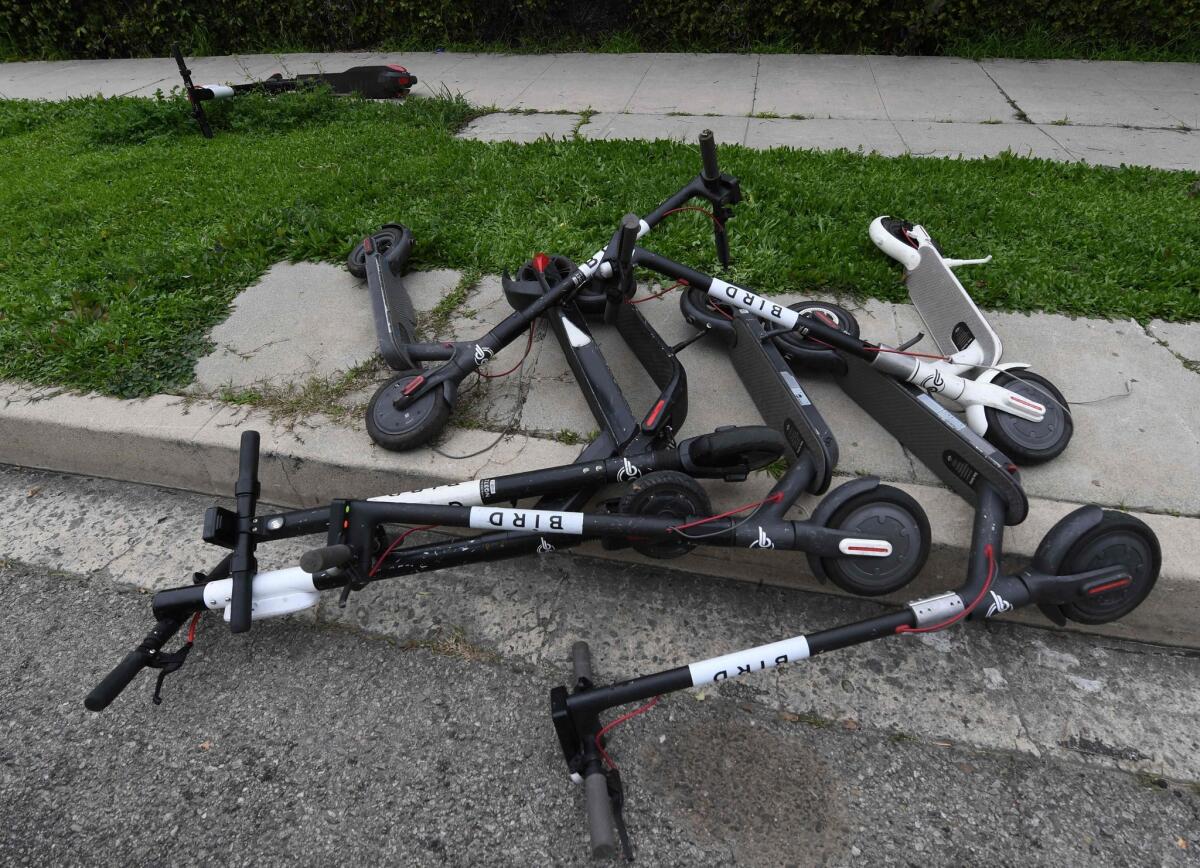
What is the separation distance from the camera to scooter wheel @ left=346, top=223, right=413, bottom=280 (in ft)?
13.4

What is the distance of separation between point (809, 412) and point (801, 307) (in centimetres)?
102

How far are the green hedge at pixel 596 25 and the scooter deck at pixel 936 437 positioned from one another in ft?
23.1

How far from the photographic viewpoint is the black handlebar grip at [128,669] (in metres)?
2.06

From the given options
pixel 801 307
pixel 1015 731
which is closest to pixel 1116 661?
pixel 1015 731

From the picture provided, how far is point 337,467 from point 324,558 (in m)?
1.19

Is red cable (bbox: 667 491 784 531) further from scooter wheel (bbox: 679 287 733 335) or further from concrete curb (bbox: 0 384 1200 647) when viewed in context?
scooter wheel (bbox: 679 287 733 335)

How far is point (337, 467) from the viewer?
3.04 meters

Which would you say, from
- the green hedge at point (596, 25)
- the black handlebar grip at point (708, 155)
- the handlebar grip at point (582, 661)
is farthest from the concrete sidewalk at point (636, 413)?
the green hedge at point (596, 25)

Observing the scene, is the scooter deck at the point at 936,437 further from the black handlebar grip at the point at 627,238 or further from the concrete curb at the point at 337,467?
the black handlebar grip at the point at 627,238

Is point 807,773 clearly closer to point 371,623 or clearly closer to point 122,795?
point 371,623

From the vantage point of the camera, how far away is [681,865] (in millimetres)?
2000

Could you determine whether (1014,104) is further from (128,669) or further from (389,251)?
(128,669)

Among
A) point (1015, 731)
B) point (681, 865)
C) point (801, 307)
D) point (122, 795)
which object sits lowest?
point (122, 795)

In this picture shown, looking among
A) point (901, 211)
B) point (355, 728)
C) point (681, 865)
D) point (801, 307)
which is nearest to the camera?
point (681, 865)
